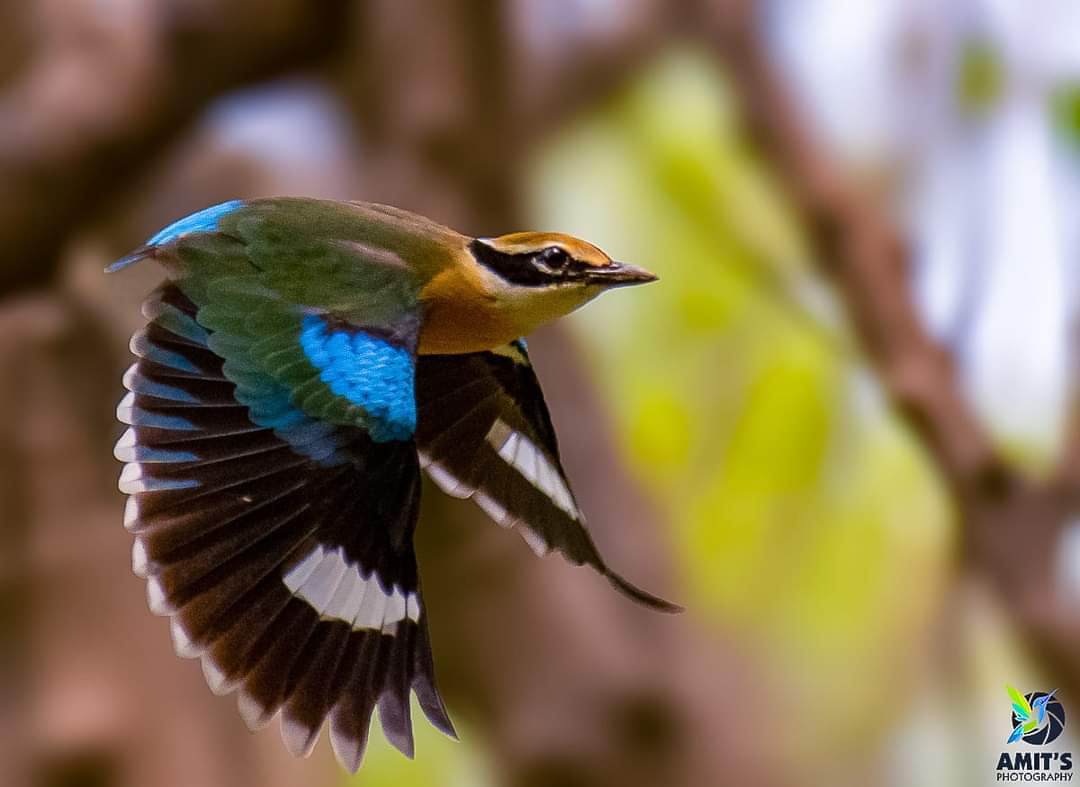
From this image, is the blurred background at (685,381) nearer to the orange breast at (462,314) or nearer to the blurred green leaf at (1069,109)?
the blurred green leaf at (1069,109)

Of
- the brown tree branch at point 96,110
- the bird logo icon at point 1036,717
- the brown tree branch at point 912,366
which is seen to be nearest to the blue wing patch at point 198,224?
the brown tree branch at point 96,110

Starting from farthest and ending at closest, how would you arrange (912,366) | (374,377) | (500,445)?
(912,366) < (500,445) < (374,377)

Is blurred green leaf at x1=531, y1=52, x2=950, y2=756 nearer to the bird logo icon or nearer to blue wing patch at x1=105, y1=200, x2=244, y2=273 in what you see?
the bird logo icon

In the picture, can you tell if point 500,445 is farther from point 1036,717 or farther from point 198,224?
point 1036,717

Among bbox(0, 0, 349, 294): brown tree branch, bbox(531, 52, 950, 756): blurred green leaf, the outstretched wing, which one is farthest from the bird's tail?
bbox(531, 52, 950, 756): blurred green leaf

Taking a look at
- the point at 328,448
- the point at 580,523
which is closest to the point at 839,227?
the point at 580,523

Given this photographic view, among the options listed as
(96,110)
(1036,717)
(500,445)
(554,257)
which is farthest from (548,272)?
(1036,717)

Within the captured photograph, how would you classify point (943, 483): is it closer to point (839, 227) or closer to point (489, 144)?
point (839, 227)

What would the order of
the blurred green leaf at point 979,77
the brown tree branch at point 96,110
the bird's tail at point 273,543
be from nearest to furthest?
the bird's tail at point 273,543 < the brown tree branch at point 96,110 < the blurred green leaf at point 979,77
